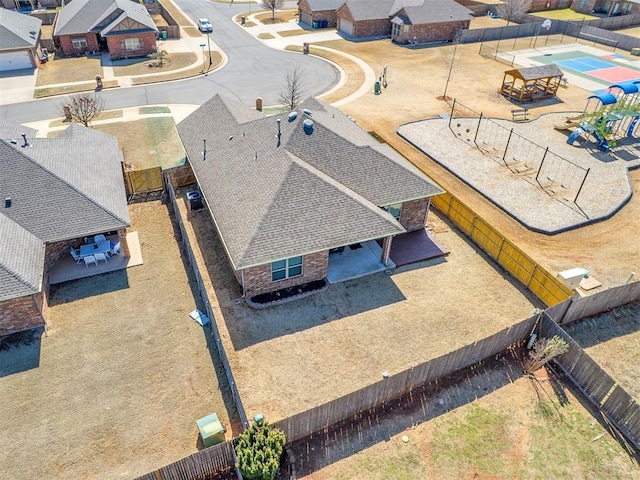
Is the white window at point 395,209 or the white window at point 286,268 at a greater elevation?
the white window at point 395,209

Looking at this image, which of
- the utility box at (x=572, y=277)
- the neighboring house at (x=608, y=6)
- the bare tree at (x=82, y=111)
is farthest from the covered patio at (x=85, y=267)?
the neighboring house at (x=608, y=6)

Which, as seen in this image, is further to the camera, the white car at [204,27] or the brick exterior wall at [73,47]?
the white car at [204,27]

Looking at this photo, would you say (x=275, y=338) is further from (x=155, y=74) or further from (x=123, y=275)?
(x=155, y=74)

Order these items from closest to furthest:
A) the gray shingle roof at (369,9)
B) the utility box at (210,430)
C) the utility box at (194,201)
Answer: the utility box at (210,430) < the utility box at (194,201) < the gray shingle roof at (369,9)

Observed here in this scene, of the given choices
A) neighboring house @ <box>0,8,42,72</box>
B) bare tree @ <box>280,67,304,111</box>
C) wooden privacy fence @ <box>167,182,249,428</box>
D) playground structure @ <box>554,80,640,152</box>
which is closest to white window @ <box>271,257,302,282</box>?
wooden privacy fence @ <box>167,182,249,428</box>

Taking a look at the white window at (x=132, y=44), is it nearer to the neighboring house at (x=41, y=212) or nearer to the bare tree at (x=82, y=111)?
the bare tree at (x=82, y=111)

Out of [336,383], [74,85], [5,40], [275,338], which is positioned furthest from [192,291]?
[5,40]

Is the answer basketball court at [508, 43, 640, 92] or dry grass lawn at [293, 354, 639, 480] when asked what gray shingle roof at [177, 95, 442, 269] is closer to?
dry grass lawn at [293, 354, 639, 480]

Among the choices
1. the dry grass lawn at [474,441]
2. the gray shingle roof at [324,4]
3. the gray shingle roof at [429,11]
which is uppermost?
the gray shingle roof at [429,11]
